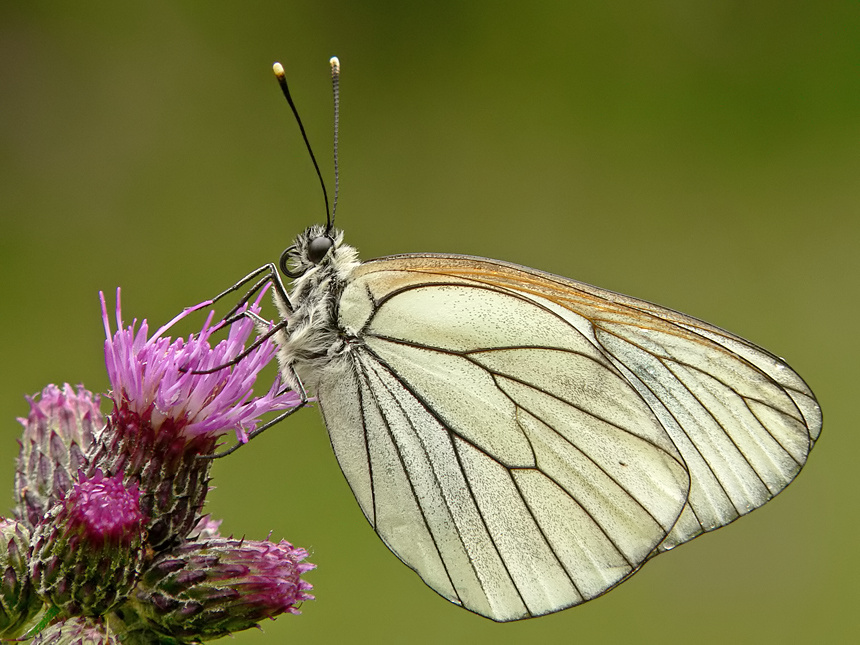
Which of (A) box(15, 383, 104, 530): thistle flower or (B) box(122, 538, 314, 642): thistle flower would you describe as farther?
(A) box(15, 383, 104, 530): thistle flower

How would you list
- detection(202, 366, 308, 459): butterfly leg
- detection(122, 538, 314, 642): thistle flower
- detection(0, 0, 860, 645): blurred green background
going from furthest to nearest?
detection(0, 0, 860, 645): blurred green background
detection(202, 366, 308, 459): butterfly leg
detection(122, 538, 314, 642): thistle flower

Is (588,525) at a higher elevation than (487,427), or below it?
below

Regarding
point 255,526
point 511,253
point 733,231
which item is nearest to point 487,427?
point 255,526

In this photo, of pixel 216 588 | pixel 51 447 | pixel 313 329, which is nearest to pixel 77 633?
pixel 216 588

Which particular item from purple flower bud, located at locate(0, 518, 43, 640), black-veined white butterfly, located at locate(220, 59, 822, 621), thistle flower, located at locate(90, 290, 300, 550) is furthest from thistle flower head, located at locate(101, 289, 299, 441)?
purple flower bud, located at locate(0, 518, 43, 640)

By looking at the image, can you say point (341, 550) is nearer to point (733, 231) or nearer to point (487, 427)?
point (487, 427)

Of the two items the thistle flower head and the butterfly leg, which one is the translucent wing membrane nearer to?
the butterfly leg
